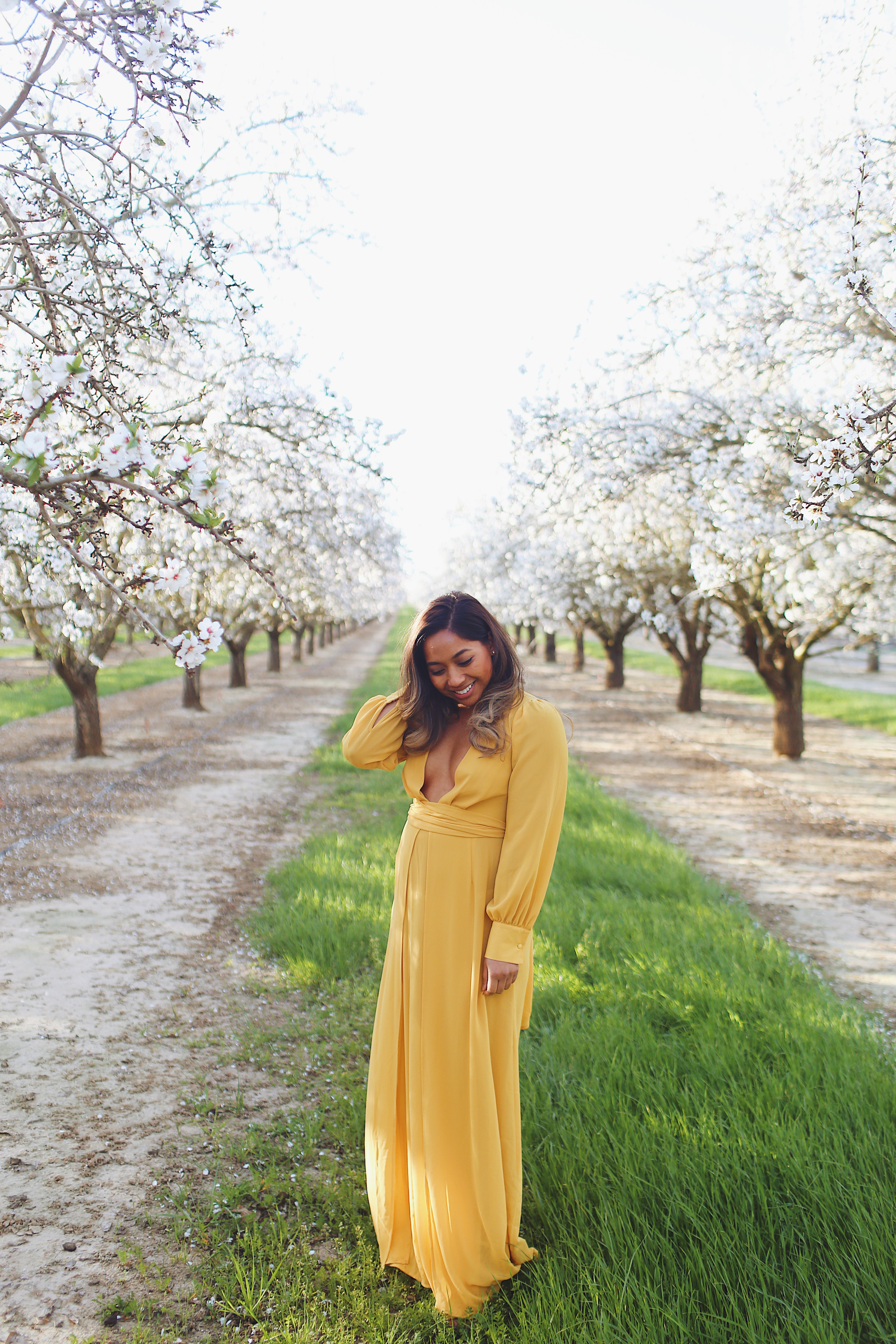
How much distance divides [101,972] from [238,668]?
60.1ft

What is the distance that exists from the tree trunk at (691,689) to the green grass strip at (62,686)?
32.2 ft

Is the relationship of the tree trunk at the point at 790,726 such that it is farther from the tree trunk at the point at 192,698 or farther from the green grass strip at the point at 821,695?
the tree trunk at the point at 192,698

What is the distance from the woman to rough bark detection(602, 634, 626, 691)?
2015 centimetres

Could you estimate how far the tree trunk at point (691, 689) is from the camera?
17.9m

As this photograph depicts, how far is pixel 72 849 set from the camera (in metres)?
7.24

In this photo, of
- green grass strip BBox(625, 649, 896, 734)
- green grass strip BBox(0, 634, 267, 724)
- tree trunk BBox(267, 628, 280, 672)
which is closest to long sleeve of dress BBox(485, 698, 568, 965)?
green grass strip BBox(0, 634, 267, 724)

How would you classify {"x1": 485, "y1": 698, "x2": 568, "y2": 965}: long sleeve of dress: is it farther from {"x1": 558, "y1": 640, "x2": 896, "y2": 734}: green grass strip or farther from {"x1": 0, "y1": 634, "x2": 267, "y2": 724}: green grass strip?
{"x1": 558, "y1": 640, "x2": 896, "y2": 734}: green grass strip

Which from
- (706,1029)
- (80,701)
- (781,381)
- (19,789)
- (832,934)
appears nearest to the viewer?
(706,1029)

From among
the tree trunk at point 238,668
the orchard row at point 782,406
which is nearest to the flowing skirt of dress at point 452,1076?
the orchard row at point 782,406

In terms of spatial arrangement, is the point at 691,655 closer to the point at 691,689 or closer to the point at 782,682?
the point at 691,689

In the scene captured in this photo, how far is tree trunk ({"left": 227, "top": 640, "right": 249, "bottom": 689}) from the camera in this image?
869 inches

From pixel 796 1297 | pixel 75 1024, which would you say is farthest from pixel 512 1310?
pixel 75 1024

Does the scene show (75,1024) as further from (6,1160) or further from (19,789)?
(19,789)

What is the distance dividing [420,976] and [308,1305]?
101 cm
